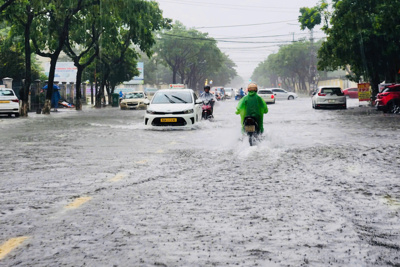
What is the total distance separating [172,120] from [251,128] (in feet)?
21.9

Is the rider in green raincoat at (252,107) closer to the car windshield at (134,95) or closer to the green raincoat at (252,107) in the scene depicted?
the green raincoat at (252,107)

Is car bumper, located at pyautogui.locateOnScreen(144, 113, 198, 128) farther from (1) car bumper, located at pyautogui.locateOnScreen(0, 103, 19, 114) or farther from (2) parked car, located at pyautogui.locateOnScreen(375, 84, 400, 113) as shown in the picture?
(2) parked car, located at pyautogui.locateOnScreen(375, 84, 400, 113)

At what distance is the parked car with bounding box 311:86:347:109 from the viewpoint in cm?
3776

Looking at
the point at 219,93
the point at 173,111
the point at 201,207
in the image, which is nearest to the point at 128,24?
the point at 173,111

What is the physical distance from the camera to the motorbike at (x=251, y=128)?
1339 centimetres

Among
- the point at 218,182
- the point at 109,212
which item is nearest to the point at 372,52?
the point at 218,182

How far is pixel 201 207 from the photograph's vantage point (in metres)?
6.64

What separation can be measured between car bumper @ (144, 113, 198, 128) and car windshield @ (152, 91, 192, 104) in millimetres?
948

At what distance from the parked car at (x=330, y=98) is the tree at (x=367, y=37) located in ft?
10.7

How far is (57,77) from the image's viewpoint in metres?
79.1

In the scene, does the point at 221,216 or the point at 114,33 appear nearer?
the point at 221,216

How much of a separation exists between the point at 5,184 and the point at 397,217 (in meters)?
5.12

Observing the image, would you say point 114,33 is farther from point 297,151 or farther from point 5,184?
point 5,184

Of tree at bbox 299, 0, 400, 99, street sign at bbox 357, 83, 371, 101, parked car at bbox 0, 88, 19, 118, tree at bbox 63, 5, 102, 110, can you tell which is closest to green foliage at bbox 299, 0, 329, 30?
tree at bbox 299, 0, 400, 99
